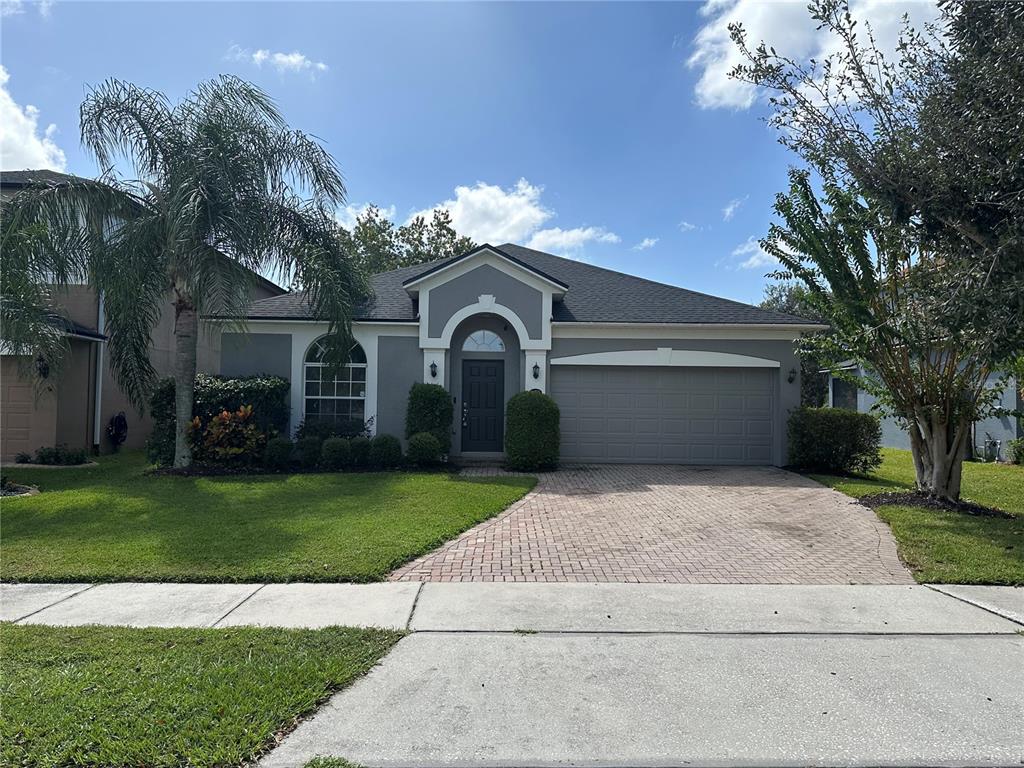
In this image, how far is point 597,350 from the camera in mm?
13852

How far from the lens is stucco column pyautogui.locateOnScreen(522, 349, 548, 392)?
536 inches

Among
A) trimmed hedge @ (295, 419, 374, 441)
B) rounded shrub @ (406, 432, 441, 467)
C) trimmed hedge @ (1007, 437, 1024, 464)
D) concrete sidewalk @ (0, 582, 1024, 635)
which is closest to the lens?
concrete sidewalk @ (0, 582, 1024, 635)

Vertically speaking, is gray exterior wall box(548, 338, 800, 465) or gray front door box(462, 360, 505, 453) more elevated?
gray exterior wall box(548, 338, 800, 465)

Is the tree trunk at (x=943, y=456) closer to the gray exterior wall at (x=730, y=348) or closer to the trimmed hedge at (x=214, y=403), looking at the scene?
the gray exterior wall at (x=730, y=348)

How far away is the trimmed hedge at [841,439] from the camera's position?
12602 mm

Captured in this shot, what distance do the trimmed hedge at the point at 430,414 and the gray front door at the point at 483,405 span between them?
131 centimetres

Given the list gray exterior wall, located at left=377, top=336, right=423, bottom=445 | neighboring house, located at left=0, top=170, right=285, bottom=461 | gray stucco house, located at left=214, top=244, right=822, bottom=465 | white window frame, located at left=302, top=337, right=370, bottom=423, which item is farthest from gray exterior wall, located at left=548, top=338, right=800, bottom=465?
neighboring house, located at left=0, top=170, right=285, bottom=461

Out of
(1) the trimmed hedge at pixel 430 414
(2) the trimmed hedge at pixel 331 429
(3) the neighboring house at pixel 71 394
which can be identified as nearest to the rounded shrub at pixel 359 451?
(2) the trimmed hedge at pixel 331 429

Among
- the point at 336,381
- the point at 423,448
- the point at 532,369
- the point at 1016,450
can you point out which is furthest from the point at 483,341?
the point at 1016,450

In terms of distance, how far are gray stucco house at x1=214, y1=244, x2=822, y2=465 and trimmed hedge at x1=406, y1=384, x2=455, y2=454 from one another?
88 cm

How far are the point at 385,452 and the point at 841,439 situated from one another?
9.29 m

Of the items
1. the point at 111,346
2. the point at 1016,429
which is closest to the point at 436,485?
the point at 111,346

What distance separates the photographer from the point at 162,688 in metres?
3.49

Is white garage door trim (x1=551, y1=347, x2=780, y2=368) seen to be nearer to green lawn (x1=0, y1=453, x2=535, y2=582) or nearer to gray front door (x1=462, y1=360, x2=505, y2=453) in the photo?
gray front door (x1=462, y1=360, x2=505, y2=453)
